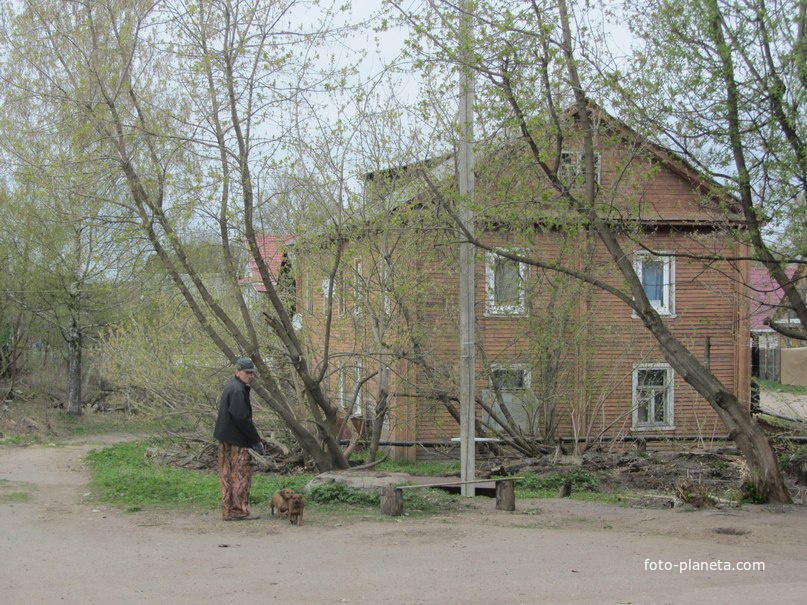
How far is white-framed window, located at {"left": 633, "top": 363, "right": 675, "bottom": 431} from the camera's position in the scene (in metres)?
22.0

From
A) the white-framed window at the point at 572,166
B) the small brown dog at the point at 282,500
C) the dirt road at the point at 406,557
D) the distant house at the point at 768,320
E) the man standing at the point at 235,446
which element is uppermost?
the white-framed window at the point at 572,166

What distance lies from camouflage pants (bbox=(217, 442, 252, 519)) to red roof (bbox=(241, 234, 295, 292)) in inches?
151

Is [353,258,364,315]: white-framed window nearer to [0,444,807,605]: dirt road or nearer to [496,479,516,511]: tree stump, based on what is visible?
[0,444,807,605]: dirt road

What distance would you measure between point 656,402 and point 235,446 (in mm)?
15428

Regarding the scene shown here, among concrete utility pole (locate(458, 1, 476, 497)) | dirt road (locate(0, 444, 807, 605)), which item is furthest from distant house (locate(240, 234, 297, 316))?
dirt road (locate(0, 444, 807, 605))

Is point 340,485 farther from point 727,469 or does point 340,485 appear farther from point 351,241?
point 727,469

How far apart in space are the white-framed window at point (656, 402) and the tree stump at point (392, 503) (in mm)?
12055

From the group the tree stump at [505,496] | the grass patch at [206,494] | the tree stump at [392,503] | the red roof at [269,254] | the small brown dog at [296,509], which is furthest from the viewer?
the red roof at [269,254]

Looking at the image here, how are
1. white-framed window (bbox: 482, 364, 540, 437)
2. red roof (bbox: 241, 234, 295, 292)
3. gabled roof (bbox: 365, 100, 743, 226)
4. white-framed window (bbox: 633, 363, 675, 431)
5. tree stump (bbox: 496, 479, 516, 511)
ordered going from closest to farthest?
tree stump (bbox: 496, 479, 516, 511), gabled roof (bbox: 365, 100, 743, 226), red roof (bbox: 241, 234, 295, 292), white-framed window (bbox: 482, 364, 540, 437), white-framed window (bbox: 633, 363, 675, 431)

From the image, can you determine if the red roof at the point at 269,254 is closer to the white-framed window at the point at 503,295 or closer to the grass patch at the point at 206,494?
the grass patch at the point at 206,494

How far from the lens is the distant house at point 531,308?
1270cm

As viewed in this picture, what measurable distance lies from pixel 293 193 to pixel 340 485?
14.1 feet

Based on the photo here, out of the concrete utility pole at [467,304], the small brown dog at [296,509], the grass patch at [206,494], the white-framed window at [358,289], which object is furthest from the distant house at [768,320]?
the small brown dog at [296,509]

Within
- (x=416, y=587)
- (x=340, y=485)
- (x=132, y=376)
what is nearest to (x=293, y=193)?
(x=340, y=485)
